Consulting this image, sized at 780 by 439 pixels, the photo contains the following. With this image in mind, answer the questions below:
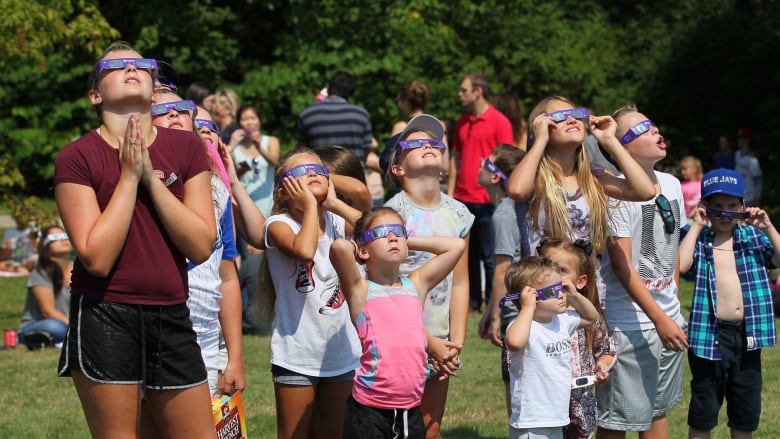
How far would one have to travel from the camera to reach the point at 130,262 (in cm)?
382

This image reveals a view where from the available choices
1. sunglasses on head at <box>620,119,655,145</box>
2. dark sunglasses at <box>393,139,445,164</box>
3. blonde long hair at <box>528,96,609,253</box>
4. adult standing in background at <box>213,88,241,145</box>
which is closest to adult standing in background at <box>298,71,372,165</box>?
adult standing in background at <box>213,88,241,145</box>

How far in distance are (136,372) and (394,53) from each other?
19.6 meters

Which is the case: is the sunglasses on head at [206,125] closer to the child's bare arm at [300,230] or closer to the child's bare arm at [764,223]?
the child's bare arm at [300,230]

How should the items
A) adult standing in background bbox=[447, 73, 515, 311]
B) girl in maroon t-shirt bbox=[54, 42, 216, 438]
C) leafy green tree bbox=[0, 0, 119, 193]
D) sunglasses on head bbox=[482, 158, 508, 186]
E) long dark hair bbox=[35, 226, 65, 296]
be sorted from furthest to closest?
1. leafy green tree bbox=[0, 0, 119, 193]
2. adult standing in background bbox=[447, 73, 515, 311]
3. long dark hair bbox=[35, 226, 65, 296]
4. sunglasses on head bbox=[482, 158, 508, 186]
5. girl in maroon t-shirt bbox=[54, 42, 216, 438]

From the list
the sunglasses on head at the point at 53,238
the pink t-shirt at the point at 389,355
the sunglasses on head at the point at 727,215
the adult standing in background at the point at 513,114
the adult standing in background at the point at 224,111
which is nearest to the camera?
the pink t-shirt at the point at 389,355

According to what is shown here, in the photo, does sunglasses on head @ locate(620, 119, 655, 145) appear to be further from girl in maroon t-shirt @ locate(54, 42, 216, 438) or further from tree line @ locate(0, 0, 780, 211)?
tree line @ locate(0, 0, 780, 211)

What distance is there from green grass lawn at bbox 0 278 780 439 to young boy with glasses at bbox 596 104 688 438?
1371 millimetres

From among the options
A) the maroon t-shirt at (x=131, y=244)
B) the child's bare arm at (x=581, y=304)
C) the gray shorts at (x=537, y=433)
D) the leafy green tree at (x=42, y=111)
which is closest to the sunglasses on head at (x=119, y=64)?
the maroon t-shirt at (x=131, y=244)

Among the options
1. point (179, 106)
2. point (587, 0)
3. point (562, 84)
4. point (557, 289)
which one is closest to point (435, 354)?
point (557, 289)

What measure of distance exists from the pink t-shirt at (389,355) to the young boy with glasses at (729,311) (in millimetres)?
1909

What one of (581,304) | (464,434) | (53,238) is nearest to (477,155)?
(53,238)

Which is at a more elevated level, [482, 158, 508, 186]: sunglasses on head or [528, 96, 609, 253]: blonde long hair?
[482, 158, 508, 186]: sunglasses on head

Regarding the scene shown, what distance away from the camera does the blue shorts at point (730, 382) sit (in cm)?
610

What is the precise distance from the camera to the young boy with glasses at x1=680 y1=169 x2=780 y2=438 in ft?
20.0
